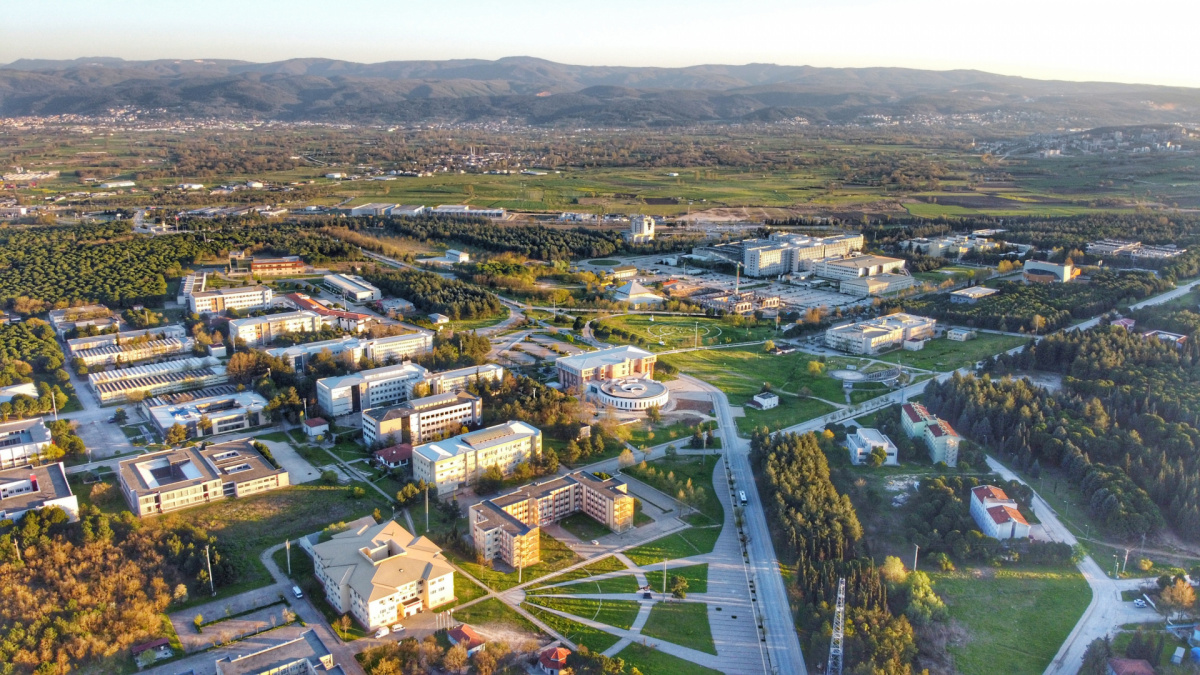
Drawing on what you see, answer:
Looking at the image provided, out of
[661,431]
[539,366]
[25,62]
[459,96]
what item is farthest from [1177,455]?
[25,62]

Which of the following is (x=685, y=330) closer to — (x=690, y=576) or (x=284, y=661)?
(x=690, y=576)

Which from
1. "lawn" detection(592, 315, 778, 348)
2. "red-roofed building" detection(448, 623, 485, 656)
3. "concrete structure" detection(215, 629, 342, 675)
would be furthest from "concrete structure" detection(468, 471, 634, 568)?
"lawn" detection(592, 315, 778, 348)

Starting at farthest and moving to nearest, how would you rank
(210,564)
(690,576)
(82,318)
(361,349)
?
(82,318) < (361,349) < (690,576) < (210,564)

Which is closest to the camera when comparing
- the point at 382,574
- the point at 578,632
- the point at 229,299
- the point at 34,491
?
the point at 578,632

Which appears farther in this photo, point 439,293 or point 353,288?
point 353,288

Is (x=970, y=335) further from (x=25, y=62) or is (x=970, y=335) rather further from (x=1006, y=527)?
→ (x=25, y=62)

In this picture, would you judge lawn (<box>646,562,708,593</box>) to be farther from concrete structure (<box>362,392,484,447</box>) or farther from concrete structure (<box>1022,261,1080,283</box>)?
concrete structure (<box>1022,261,1080,283</box>)

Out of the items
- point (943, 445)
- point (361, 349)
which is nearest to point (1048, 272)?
point (943, 445)
